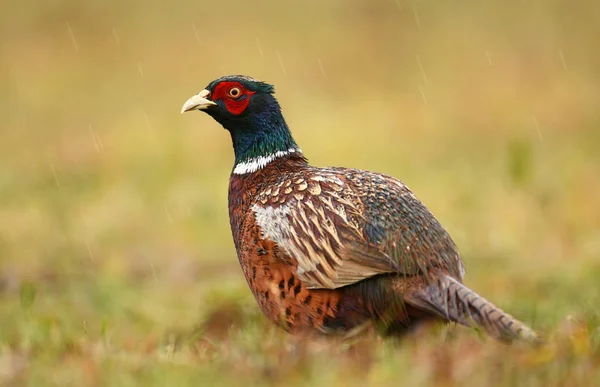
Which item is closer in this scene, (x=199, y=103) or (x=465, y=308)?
(x=465, y=308)

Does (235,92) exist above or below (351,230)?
above

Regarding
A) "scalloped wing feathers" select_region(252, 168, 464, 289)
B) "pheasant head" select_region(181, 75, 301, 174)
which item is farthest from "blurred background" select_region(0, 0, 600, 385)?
"pheasant head" select_region(181, 75, 301, 174)

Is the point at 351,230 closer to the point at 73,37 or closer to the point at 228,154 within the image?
the point at 228,154

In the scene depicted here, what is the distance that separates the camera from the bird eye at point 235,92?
234 inches

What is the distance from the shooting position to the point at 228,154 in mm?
13523

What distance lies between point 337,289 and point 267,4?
16562 millimetres

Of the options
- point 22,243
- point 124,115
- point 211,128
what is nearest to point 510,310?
point 22,243

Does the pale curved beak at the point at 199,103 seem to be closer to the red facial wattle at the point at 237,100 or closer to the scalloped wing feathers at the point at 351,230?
the red facial wattle at the point at 237,100

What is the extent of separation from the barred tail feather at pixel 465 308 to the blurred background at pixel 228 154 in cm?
24

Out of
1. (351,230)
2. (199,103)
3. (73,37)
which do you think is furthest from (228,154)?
(351,230)

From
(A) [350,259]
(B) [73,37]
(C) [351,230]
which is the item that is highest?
(B) [73,37]

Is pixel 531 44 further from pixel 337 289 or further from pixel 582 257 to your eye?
pixel 337 289

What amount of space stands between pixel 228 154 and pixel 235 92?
759 centimetres

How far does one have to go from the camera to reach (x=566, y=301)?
6922mm
